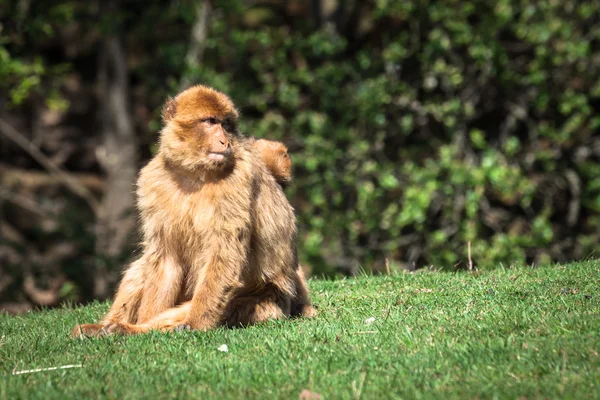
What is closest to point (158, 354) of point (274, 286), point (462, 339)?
point (274, 286)

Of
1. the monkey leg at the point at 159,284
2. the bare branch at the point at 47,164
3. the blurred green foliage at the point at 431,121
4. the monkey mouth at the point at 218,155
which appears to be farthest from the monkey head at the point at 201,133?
the bare branch at the point at 47,164

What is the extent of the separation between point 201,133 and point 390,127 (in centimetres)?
750

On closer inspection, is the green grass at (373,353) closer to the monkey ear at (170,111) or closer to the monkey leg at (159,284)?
the monkey leg at (159,284)

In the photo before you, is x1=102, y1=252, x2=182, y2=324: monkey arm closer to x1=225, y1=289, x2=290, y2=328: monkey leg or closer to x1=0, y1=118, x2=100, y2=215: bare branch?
x1=225, y1=289, x2=290, y2=328: monkey leg

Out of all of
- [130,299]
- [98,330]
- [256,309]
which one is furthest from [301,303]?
[98,330]

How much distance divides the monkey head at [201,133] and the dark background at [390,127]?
5.93m

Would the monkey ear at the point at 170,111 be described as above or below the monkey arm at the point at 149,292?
above

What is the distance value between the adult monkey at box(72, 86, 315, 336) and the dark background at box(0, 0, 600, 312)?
19.2 ft

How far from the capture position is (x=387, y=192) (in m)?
13.0

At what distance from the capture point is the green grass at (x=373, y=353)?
4.14 m

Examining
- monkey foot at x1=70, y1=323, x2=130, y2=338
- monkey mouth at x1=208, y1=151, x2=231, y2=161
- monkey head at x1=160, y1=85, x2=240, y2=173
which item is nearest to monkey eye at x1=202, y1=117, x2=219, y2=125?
monkey head at x1=160, y1=85, x2=240, y2=173

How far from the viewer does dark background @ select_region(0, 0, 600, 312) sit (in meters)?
12.2

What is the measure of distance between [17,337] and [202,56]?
339 inches

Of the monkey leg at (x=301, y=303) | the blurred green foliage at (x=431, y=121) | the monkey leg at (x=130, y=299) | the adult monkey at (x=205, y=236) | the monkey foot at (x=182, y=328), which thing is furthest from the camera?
the blurred green foliage at (x=431, y=121)
